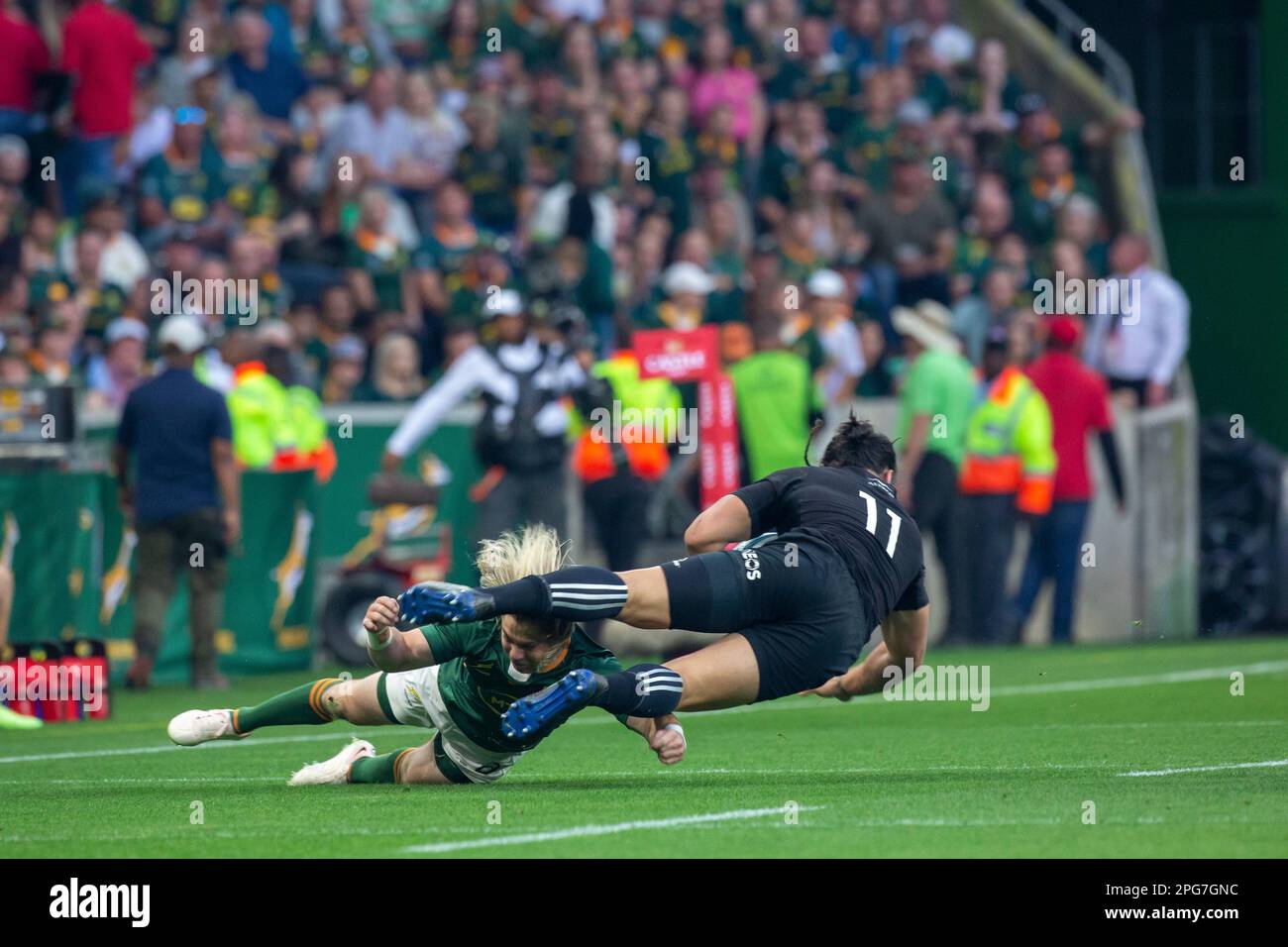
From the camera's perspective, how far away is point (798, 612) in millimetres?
9344

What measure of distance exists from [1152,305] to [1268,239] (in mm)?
4565

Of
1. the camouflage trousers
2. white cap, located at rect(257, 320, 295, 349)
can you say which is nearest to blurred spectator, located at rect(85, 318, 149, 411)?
white cap, located at rect(257, 320, 295, 349)

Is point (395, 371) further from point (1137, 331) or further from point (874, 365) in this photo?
point (1137, 331)

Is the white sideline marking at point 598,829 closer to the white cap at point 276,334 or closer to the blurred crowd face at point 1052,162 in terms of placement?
the white cap at point 276,334

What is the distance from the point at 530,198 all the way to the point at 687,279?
229 centimetres

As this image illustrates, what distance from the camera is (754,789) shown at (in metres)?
9.55

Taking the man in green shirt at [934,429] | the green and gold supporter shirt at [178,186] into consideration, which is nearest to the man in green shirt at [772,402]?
the man in green shirt at [934,429]

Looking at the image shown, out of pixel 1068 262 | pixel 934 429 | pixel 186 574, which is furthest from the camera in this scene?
pixel 1068 262

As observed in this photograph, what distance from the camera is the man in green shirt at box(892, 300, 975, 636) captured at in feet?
60.7

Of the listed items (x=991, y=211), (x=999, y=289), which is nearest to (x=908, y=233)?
(x=991, y=211)

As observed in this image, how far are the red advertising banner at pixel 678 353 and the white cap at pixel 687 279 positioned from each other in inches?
24.7

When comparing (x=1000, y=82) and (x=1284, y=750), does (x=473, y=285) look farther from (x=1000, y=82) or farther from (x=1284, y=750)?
(x=1284, y=750)

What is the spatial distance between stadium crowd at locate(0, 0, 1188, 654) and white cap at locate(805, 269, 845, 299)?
0.02m

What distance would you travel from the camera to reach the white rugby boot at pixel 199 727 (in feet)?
30.8
